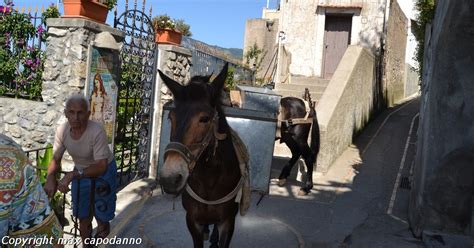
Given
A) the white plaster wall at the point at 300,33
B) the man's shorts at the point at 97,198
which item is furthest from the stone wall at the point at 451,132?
the white plaster wall at the point at 300,33

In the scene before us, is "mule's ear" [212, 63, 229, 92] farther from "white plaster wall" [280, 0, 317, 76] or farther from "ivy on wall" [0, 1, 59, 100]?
"white plaster wall" [280, 0, 317, 76]

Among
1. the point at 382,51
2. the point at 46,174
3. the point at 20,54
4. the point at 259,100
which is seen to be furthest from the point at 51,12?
the point at 382,51

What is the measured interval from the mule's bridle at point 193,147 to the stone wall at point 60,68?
2.83 meters

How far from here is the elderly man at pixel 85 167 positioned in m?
3.43

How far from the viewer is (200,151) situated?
2.85 m

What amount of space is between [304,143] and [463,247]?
11.2 feet

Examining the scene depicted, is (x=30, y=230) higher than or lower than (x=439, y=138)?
lower

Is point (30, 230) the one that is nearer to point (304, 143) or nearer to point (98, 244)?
point (98, 244)

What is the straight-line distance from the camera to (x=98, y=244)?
4023mm

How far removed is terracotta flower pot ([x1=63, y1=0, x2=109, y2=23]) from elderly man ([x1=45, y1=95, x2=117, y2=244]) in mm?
1911

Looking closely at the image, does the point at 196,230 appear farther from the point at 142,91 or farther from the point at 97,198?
the point at 142,91

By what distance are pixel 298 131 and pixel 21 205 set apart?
20.3 ft

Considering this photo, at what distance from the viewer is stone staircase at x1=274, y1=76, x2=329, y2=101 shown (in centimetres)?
1250

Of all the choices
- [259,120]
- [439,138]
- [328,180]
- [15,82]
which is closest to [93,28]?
[15,82]
